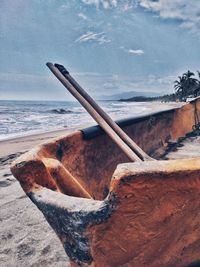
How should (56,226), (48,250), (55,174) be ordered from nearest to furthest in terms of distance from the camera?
(56,226) < (55,174) < (48,250)

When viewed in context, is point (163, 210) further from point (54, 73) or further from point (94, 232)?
point (54, 73)

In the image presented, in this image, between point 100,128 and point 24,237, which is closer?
point 24,237

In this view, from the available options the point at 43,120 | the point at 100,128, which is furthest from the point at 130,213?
the point at 43,120

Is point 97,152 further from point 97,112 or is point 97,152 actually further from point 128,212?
point 128,212

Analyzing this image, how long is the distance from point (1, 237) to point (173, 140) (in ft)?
10.3

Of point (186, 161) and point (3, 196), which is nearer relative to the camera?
point (186, 161)

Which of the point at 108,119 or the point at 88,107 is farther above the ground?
the point at 88,107

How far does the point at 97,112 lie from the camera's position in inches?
106

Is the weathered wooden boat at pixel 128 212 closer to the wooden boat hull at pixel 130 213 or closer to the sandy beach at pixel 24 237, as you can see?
the wooden boat hull at pixel 130 213

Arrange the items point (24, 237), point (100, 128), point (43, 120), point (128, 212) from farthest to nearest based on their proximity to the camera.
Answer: point (43, 120) → point (100, 128) → point (24, 237) → point (128, 212)

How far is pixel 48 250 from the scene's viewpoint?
221 cm

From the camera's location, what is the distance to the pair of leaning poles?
7.56 ft

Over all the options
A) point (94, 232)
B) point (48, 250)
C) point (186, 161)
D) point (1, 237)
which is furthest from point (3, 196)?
point (186, 161)

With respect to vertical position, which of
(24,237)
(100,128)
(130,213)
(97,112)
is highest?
(97,112)
